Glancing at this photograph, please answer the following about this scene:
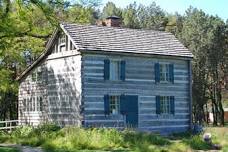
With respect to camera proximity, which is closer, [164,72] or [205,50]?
[164,72]

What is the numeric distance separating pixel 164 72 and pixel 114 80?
4.34 meters

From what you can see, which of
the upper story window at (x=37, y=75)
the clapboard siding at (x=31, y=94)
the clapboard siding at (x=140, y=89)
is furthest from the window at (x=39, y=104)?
the clapboard siding at (x=140, y=89)

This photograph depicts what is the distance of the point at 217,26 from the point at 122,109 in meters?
25.3

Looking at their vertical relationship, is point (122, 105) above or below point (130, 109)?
above

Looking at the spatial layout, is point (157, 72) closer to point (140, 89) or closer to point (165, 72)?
point (165, 72)

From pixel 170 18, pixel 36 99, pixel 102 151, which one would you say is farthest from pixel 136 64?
pixel 170 18

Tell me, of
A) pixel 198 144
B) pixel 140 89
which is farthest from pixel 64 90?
pixel 198 144

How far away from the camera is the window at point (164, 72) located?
36.2 meters

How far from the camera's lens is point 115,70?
112ft

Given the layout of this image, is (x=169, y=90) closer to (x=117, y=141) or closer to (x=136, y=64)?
(x=136, y=64)

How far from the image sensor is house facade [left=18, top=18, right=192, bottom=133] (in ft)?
108

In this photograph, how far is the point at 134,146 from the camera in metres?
25.5

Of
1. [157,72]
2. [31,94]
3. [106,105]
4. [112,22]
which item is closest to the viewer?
[106,105]

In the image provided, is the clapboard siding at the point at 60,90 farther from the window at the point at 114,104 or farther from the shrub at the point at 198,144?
the shrub at the point at 198,144
